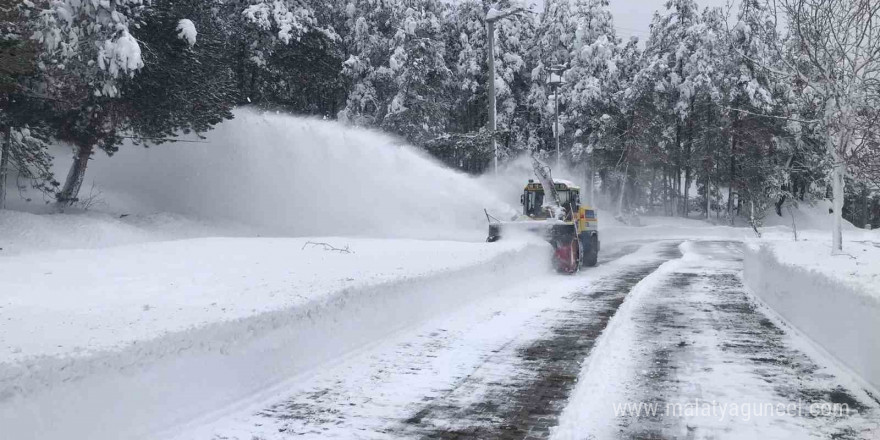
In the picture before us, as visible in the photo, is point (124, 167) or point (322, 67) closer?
point (124, 167)

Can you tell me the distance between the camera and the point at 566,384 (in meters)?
6.79

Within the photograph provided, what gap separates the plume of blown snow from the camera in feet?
79.5

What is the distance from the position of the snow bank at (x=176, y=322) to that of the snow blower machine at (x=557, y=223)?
459 cm

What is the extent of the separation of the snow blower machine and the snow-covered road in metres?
6.15

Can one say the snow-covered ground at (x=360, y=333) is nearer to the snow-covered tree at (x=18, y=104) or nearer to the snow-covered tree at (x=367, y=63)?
the snow-covered tree at (x=18, y=104)

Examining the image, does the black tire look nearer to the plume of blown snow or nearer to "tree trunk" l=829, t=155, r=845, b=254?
the plume of blown snow

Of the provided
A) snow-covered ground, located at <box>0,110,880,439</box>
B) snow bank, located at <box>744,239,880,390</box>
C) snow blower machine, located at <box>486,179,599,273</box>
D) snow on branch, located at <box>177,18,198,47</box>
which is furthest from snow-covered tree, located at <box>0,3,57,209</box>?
snow bank, located at <box>744,239,880,390</box>

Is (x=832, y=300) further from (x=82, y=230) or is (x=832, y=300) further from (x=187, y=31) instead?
(x=187, y=31)

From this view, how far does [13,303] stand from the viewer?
695 cm

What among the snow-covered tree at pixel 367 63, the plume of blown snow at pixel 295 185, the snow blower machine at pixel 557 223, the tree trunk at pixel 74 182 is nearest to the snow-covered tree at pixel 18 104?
the tree trunk at pixel 74 182

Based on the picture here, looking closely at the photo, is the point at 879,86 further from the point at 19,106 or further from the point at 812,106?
the point at 19,106

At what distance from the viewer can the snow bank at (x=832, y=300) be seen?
7023 millimetres

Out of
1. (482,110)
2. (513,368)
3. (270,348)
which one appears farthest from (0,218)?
(482,110)

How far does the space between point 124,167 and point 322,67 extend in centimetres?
1017
